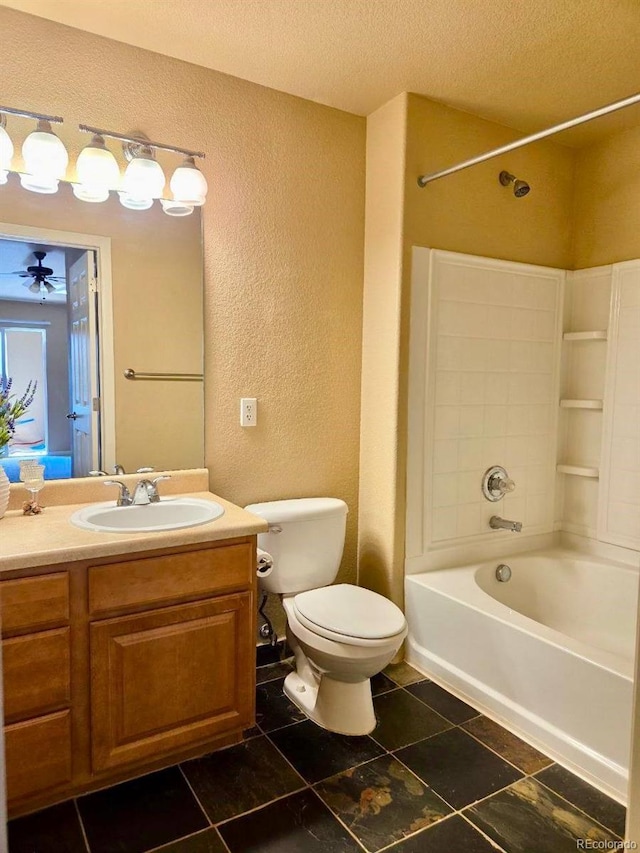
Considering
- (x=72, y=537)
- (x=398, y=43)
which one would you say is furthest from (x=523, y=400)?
(x=72, y=537)

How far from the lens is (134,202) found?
2047 mm

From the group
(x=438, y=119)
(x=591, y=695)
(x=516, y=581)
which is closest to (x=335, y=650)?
(x=591, y=695)

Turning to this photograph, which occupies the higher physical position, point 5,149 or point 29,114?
point 29,114

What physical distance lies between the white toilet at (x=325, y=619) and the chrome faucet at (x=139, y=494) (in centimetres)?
39

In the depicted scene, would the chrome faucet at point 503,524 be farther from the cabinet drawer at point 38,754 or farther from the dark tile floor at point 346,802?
the cabinet drawer at point 38,754

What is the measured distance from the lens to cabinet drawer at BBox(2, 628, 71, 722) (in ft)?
4.87

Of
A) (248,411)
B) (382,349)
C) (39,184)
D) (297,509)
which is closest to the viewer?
(39,184)

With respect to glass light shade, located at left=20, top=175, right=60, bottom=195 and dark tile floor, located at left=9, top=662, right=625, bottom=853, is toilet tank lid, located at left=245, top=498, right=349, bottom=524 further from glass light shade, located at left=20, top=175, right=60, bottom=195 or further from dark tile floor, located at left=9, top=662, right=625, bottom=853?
glass light shade, located at left=20, top=175, right=60, bottom=195

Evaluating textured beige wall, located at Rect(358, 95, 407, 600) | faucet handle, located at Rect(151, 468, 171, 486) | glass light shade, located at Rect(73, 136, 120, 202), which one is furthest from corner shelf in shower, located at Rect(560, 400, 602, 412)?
glass light shade, located at Rect(73, 136, 120, 202)

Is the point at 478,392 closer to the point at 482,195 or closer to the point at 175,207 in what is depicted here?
the point at 482,195

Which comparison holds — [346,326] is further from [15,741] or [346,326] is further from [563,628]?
[15,741]

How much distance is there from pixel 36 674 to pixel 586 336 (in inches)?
103

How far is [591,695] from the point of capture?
1.79 metres

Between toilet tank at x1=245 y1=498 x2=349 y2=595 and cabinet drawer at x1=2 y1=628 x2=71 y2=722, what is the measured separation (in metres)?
0.81
